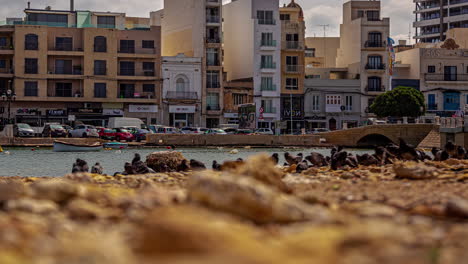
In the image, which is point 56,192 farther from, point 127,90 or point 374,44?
point 374,44

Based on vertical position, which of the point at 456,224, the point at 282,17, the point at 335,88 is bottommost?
the point at 456,224

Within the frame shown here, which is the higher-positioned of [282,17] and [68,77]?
[282,17]

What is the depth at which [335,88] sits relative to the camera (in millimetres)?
73188

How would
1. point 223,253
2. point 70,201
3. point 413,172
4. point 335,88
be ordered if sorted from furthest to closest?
point 335,88 < point 413,172 < point 70,201 < point 223,253

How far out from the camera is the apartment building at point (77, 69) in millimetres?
64062

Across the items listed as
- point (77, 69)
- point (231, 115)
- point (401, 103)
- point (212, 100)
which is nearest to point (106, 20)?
point (77, 69)

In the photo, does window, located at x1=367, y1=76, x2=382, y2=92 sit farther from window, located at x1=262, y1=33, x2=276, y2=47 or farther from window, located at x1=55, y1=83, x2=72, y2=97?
window, located at x1=55, y1=83, x2=72, y2=97

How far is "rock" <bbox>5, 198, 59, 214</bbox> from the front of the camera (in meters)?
7.03

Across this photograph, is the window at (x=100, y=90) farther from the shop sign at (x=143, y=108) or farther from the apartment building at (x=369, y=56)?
the apartment building at (x=369, y=56)

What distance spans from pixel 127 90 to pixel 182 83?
18.8ft

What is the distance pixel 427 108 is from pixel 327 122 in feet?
36.6

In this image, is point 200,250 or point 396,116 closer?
point 200,250

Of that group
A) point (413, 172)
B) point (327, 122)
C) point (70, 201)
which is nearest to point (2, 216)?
point (70, 201)

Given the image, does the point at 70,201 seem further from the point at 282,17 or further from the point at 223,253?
the point at 282,17
